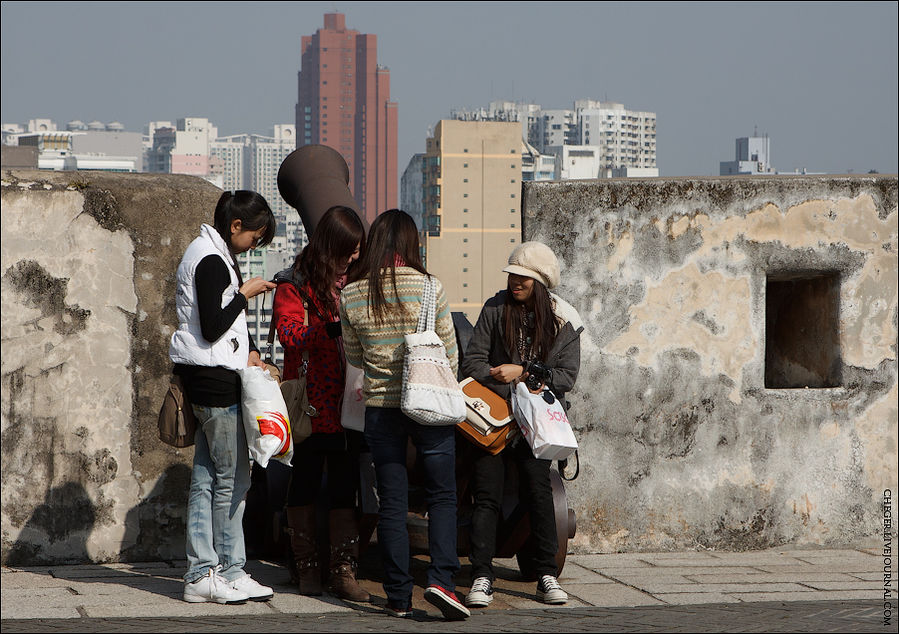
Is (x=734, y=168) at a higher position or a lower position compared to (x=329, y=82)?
lower

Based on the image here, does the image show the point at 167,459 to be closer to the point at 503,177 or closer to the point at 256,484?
the point at 256,484

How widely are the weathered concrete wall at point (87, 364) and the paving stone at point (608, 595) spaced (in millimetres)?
1905

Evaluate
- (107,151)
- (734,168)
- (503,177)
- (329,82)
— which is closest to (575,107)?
(329,82)

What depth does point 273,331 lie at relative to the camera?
4691 mm

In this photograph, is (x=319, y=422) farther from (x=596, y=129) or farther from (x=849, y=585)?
(x=596, y=129)

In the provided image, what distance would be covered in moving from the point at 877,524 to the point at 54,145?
383ft

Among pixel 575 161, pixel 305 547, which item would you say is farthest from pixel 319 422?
pixel 575 161

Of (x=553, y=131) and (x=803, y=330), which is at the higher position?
(x=553, y=131)

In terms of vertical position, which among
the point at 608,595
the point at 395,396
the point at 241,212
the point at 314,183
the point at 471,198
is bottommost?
the point at 608,595

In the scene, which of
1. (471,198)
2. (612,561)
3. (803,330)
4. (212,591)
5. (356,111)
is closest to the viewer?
(212,591)

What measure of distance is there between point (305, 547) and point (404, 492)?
0.53 metres

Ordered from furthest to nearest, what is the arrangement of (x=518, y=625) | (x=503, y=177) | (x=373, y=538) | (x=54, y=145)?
1. (x=54, y=145)
2. (x=503, y=177)
3. (x=373, y=538)
4. (x=518, y=625)

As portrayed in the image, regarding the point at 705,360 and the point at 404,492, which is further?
the point at 705,360

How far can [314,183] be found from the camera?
5211 mm
